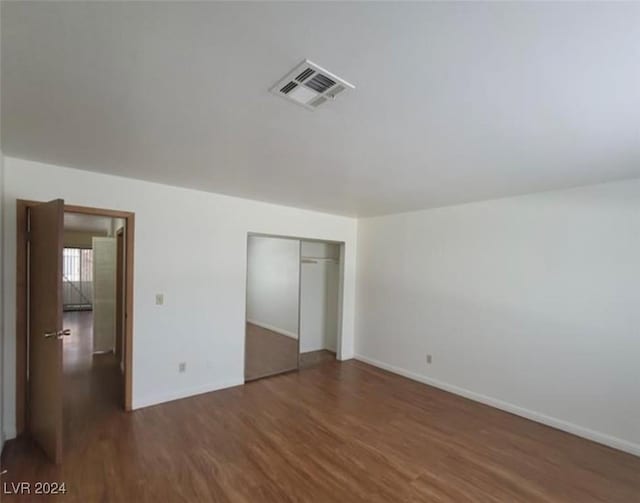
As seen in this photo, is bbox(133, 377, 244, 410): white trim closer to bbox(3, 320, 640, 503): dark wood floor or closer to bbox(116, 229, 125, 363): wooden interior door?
bbox(3, 320, 640, 503): dark wood floor

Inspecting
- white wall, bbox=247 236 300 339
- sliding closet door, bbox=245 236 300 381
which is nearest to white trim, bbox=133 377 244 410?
sliding closet door, bbox=245 236 300 381

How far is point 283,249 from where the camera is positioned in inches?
207

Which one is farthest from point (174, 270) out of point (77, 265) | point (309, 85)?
point (77, 265)

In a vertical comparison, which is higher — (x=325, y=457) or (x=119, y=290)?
(x=119, y=290)

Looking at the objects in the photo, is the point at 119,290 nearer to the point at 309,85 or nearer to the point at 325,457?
the point at 325,457

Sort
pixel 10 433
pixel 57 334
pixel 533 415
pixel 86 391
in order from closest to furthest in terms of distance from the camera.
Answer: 1. pixel 57 334
2. pixel 10 433
3. pixel 533 415
4. pixel 86 391

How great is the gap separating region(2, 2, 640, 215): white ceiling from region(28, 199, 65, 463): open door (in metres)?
0.61

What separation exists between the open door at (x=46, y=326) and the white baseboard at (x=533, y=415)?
158 inches

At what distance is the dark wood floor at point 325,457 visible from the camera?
7.36 ft

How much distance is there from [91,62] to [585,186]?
407 centimetres

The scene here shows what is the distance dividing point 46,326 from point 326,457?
8.25ft

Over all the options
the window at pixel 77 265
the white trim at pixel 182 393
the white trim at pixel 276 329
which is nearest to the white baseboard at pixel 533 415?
the white trim at pixel 276 329

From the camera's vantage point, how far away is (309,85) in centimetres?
156

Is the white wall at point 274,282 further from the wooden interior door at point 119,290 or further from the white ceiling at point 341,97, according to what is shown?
the white ceiling at point 341,97
